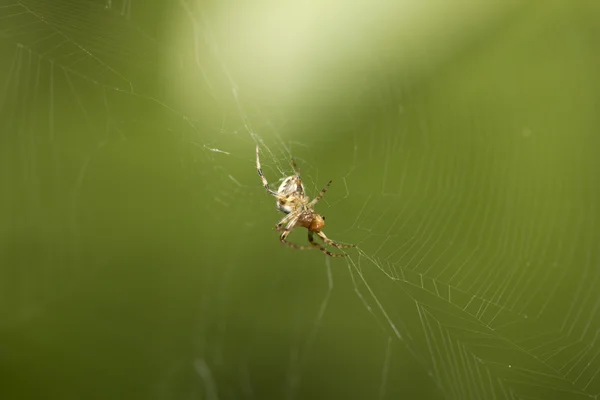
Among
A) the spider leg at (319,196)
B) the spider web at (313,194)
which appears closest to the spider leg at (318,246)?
the spider web at (313,194)

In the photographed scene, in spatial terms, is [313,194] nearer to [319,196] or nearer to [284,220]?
[319,196]

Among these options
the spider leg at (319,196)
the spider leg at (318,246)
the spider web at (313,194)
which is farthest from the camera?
the spider leg at (318,246)

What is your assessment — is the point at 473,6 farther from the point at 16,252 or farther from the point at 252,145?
the point at 16,252

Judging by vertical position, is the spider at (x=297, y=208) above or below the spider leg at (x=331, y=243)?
above

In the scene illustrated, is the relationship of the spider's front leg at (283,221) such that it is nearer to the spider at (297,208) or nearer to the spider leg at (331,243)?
the spider at (297,208)

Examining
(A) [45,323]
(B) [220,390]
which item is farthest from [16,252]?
(B) [220,390]

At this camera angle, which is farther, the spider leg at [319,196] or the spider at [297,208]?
the spider at [297,208]

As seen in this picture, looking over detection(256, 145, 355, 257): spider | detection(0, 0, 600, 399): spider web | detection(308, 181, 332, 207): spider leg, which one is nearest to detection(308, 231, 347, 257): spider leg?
→ detection(256, 145, 355, 257): spider

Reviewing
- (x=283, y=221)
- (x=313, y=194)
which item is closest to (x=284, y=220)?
(x=283, y=221)
